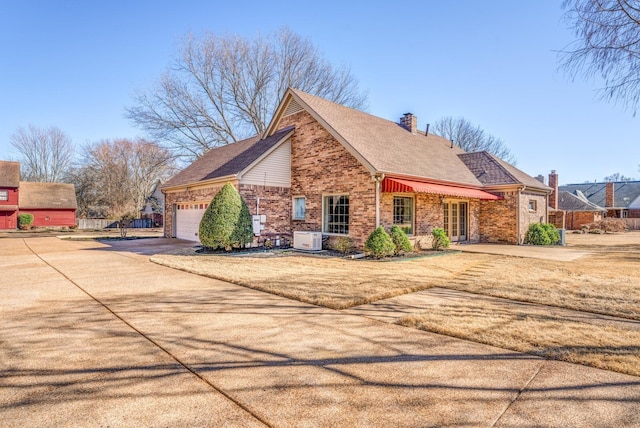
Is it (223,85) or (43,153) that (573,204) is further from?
(43,153)

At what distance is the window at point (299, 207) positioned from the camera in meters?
16.5

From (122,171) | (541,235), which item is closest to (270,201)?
(541,235)

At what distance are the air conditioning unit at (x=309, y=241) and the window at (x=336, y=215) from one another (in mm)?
641

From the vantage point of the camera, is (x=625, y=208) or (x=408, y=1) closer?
(x=408, y=1)

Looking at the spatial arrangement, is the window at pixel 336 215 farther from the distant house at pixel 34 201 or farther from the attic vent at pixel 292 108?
the distant house at pixel 34 201

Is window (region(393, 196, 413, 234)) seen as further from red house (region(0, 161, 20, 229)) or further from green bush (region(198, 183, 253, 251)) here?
red house (region(0, 161, 20, 229))

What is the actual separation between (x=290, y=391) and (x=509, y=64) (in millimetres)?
13473

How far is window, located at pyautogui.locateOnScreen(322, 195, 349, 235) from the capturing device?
47.8 ft

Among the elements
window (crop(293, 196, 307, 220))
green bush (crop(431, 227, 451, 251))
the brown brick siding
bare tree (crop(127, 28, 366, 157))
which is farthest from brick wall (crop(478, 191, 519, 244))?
bare tree (crop(127, 28, 366, 157))

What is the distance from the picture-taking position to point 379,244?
39.9ft

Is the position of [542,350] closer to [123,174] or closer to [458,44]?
[458,44]

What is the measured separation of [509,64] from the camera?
12383 millimetres

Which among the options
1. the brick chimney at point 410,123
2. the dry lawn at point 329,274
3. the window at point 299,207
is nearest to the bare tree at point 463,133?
the brick chimney at point 410,123

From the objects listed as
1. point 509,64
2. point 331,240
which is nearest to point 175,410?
point 331,240
